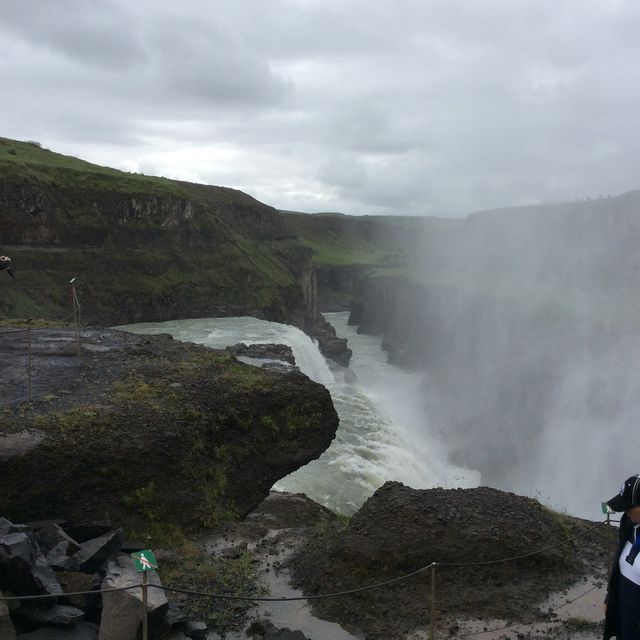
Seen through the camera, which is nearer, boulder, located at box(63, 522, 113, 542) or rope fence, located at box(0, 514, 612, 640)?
rope fence, located at box(0, 514, 612, 640)

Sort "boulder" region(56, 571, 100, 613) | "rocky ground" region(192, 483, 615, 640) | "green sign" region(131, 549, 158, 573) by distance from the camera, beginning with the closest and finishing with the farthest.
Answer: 1. "green sign" region(131, 549, 158, 573)
2. "boulder" region(56, 571, 100, 613)
3. "rocky ground" region(192, 483, 615, 640)

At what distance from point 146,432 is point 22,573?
4043mm

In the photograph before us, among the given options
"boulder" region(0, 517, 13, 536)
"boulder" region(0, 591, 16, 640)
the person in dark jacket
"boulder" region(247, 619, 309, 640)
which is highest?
the person in dark jacket

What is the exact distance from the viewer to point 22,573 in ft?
23.0

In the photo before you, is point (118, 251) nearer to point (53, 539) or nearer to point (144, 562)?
point (53, 539)

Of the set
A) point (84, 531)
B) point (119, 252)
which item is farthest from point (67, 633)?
point (119, 252)

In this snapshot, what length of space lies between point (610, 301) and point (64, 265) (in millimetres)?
45312

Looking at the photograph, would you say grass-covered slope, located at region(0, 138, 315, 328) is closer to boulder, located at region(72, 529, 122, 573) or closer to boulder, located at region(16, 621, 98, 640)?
boulder, located at region(72, 529, 122, 573)

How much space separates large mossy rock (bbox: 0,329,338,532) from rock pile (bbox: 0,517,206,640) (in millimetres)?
1951

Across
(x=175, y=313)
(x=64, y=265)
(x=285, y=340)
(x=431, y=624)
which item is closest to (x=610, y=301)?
(x=285, y=340)

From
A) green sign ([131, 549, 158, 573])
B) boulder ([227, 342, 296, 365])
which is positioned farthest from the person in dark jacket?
boulder ([227, 342, 296, 365])

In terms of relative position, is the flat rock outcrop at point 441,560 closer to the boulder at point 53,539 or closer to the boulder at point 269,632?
the boulder at point 269,632

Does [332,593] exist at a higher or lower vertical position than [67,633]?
lower

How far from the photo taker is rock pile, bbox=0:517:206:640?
22.4ft
